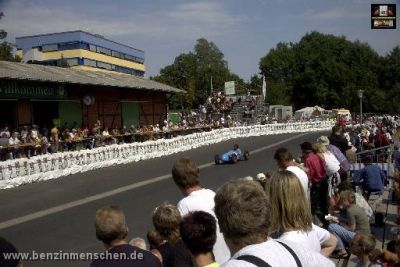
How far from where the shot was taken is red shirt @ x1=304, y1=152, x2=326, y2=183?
848cm

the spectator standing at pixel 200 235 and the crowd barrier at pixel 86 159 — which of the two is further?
the crowd barrier at pixel 86 159

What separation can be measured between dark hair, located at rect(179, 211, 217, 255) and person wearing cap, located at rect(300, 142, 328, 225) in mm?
5555

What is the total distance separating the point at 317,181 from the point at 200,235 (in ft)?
19.1

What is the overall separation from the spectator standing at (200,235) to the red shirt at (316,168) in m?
5.62

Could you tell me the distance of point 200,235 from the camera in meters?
3.04

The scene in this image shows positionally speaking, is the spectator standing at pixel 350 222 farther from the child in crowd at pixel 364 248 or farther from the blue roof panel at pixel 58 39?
the blue roof panel at pixel 58 39

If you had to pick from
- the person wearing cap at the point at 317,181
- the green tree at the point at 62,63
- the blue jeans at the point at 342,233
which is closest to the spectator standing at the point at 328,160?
the person wearing cap at the point at 317,181

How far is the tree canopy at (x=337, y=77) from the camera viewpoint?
81.1 metres

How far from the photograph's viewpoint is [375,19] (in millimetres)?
15961

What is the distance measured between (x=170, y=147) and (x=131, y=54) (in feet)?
246

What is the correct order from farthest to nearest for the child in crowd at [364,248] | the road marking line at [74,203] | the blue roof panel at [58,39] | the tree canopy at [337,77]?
the blue roof panel at [58,39], the tree canopy at [337,77], the road marking line at [74,203], the child in crowd at [364,248]

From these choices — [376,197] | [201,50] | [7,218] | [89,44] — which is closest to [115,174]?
[7,218]

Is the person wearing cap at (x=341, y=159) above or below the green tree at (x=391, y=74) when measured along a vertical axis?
below

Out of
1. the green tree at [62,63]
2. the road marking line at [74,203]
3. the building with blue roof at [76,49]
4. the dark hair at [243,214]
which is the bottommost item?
the road marking line at [74,203]
